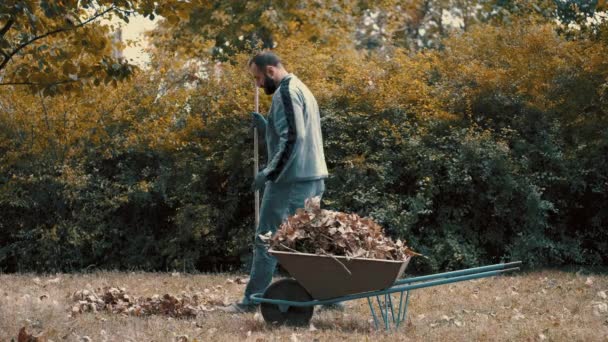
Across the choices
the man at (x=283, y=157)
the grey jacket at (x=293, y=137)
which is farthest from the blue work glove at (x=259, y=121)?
the grey jacket at (x=293, y=137)

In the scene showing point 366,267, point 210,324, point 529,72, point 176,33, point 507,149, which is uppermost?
point 176,33

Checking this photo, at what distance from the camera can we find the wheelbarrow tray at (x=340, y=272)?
584 cm

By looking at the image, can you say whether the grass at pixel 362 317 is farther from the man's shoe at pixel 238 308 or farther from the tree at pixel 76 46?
the tree at pixel 76 46

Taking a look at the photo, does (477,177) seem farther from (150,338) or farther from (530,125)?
(150,338)

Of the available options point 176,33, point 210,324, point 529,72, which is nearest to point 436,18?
point 176,33

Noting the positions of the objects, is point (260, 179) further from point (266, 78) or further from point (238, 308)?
point (238, 308)

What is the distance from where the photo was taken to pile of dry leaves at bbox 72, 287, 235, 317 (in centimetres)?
697

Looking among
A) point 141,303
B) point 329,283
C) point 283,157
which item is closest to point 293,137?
point 283,157

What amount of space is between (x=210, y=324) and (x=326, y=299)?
36.2 inches

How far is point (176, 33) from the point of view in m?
20.7

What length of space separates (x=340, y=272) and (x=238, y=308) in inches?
57.7

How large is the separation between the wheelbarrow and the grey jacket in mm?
877

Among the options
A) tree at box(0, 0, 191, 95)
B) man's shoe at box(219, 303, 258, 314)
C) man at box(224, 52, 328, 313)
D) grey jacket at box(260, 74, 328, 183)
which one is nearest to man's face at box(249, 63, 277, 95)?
man at box(224, 52, 328, 313)

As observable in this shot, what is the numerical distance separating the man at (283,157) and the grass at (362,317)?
1.61 feet
